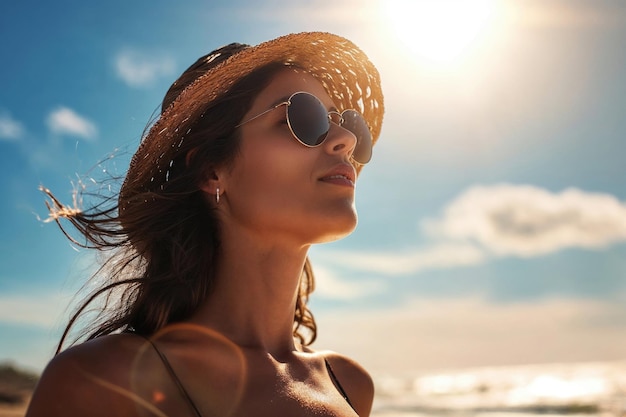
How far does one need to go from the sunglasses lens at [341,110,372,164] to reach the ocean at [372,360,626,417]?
16.9 meters

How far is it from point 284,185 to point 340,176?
1.04ft

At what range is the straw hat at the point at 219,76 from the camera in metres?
3.29

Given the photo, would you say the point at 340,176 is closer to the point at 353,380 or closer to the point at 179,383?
the point at 353,380

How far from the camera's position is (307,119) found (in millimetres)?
3248

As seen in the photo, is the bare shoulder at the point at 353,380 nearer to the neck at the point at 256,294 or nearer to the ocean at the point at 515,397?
the neck at the point at 256,294

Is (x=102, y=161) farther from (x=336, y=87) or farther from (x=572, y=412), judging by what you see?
(x=572, y=412)

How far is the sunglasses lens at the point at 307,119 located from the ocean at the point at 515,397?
1746 cm

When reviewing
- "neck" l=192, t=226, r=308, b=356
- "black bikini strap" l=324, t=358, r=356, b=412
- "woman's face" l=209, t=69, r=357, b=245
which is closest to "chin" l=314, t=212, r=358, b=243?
"woman's face" l=209, t=69, r=357, b=245

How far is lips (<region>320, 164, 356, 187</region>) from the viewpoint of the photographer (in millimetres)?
3182

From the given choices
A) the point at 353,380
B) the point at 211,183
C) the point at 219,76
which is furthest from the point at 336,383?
the point at 219,76

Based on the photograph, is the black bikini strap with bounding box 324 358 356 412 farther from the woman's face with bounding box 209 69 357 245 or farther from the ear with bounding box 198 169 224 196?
the ear with bounding box 198 169 224 196

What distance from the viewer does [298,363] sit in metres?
3.11

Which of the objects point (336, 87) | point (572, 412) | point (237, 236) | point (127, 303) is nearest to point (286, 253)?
point (237, 236)

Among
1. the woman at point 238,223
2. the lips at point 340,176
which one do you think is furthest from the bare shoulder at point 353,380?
the lips at point 340,176
